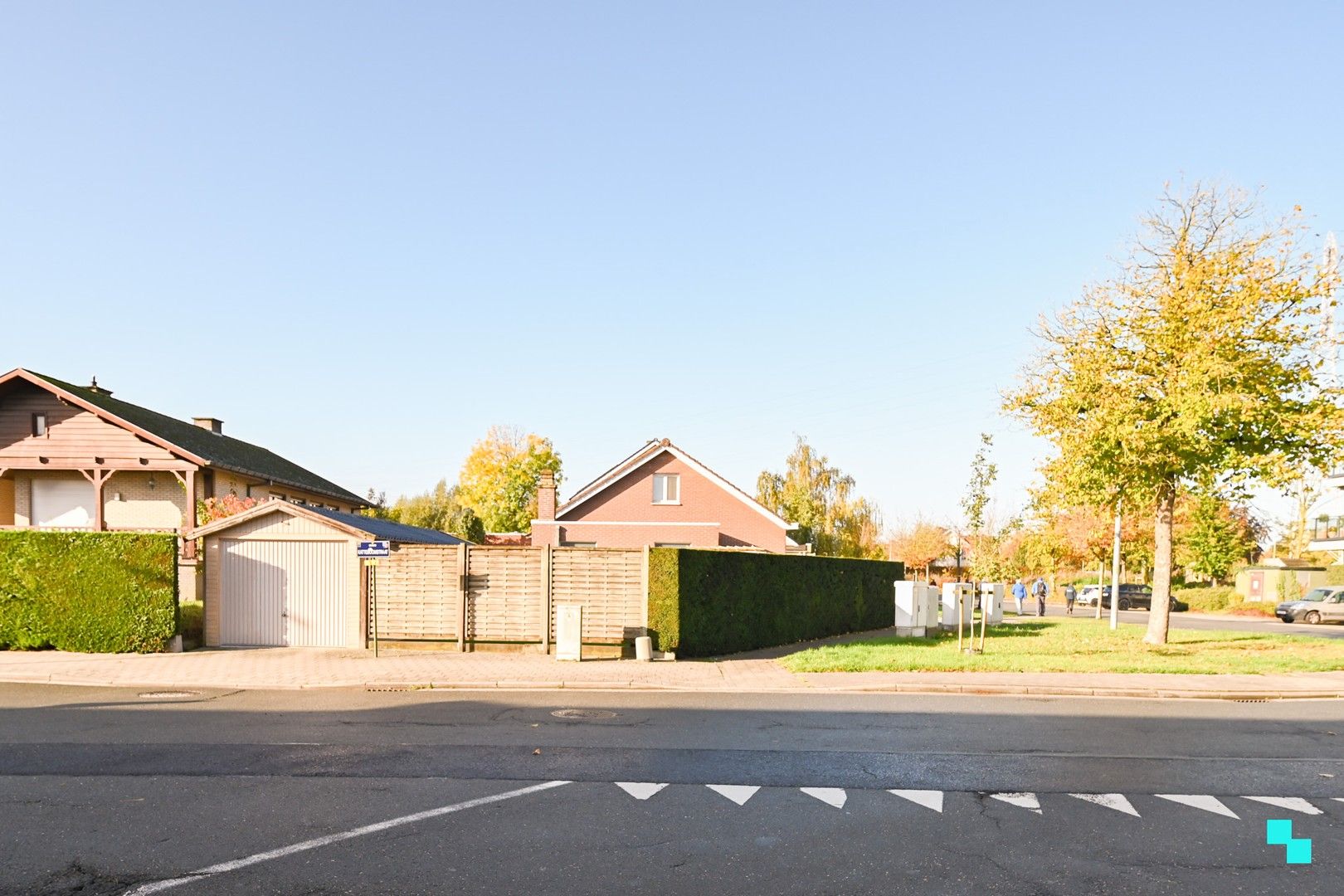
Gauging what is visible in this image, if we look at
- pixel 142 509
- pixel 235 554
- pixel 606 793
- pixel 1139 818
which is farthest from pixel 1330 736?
pixel 142 509

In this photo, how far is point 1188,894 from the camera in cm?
599

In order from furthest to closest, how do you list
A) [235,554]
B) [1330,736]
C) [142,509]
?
[142,509] < [235,554] < [1330,736]

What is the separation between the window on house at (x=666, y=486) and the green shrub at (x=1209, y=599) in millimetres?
29930

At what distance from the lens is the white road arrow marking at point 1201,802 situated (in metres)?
8.02

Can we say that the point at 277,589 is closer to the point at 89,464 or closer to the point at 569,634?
the point at 569,634

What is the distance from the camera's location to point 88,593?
63.9ft

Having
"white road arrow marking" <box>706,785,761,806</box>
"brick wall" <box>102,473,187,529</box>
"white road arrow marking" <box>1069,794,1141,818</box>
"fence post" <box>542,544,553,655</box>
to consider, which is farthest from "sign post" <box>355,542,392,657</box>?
"brick wall" <box>102,473,187,529</box>

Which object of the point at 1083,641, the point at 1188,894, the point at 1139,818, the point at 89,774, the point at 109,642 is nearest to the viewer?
the point at 1188,894

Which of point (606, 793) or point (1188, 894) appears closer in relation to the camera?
point (1188, 894)

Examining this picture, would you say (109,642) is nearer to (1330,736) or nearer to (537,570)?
(537,570)

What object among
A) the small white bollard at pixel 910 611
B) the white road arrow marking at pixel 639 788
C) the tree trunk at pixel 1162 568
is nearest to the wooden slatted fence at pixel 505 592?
the small white bollard at pixel 910 611

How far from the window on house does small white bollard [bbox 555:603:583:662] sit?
2456 centimetres

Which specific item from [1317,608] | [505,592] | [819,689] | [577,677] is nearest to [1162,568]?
[819,689]

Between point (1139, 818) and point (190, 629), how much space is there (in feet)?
62.1
